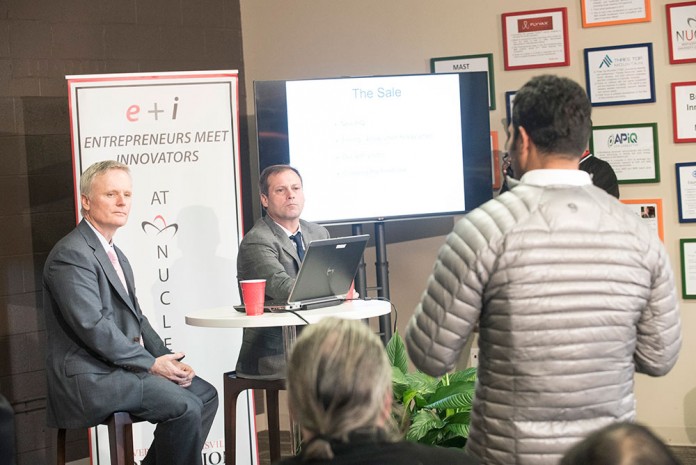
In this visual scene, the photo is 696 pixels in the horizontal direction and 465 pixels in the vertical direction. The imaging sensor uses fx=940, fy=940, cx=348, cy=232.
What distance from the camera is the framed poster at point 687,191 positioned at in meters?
4.84

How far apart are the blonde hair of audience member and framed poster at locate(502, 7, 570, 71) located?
12.6ft

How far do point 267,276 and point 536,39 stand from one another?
2261mm

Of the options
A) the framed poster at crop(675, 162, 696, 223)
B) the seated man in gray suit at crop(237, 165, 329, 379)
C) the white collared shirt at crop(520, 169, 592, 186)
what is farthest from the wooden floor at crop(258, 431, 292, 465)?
the white collared shirt at crop(520, 169, 592, 186)

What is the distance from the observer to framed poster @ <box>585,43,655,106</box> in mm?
4887

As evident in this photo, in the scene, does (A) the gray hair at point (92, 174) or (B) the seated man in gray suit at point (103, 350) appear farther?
(A) the gray hair at point (92, 174)

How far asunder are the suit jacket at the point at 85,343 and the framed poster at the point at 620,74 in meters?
2.78

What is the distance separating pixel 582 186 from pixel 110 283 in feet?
6.79

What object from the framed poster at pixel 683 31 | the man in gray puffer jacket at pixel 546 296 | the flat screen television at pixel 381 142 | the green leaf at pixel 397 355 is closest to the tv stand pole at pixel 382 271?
the flat screen television at pixel 381 142

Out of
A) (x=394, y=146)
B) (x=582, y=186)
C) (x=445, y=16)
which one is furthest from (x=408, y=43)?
(x=582, y=186)

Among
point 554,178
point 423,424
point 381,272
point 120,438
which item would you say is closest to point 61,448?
point 120,438

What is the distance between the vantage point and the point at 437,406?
381 cm

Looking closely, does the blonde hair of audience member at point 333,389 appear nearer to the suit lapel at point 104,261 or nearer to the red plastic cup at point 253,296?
the red plastic cup at point 253,296

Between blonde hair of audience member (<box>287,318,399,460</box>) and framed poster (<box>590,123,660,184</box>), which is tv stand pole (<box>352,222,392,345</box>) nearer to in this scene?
framed poster (<box>590,123,660,184</box>)

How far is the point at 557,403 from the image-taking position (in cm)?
199
